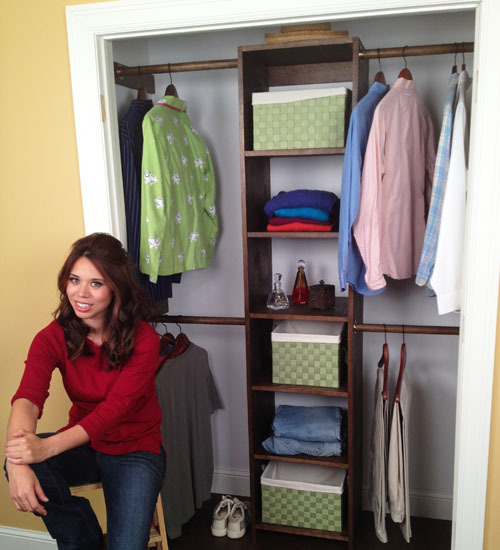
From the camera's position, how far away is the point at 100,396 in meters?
1.81

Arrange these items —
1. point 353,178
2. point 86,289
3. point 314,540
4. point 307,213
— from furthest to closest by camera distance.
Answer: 1. point 314,540
2. point 307,213
3. point 353,178
4. point 86,289

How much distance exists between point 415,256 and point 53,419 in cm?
152

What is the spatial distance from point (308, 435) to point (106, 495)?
944 mm

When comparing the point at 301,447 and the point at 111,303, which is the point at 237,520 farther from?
the point at 111,303

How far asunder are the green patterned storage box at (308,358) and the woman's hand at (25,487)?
1077 mm

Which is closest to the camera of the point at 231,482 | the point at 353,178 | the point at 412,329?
the point at 353,178

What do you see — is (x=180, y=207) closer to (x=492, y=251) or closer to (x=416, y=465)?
(x=492, y=251)

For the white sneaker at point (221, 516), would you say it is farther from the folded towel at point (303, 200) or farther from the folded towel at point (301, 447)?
the folded towel at point (303, 200)

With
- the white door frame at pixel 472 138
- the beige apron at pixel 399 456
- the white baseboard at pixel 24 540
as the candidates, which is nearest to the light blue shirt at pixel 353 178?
the white door frame at pixel 472 138

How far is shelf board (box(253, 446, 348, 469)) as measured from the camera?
2.39 meters

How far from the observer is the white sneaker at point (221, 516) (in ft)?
8.50

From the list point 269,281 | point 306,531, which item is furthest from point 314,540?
point 269,281

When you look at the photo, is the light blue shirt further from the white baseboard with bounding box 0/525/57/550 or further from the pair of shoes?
the white baseboard with bounding box 0/525/57/550

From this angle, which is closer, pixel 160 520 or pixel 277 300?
pixel 160 520
